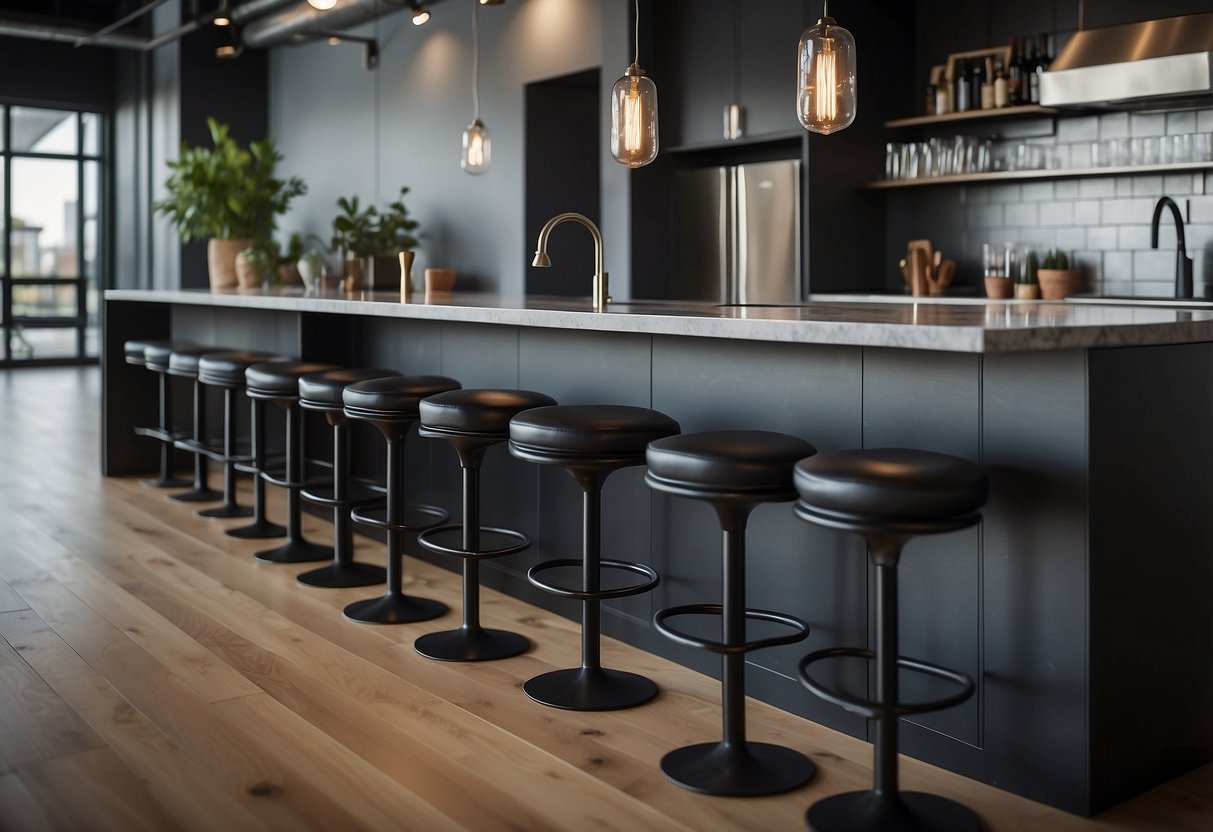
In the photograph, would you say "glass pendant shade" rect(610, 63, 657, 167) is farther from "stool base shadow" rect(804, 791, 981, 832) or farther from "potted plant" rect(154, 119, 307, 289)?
"potted plant" rect(154, 119, 307, 289)

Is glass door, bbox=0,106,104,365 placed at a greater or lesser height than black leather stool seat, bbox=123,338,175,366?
greater

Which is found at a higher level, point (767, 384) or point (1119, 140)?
point (1119, 140)

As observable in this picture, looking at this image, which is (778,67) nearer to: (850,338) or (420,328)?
(420,328)

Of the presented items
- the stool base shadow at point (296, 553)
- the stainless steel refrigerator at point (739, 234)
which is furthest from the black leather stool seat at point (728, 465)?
the stainless steel refrigerator at point (739, 234)

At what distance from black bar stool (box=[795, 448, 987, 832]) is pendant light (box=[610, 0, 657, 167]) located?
4.57 feet

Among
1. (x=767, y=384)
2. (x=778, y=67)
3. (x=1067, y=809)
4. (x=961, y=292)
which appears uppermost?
(x=778, y=67)

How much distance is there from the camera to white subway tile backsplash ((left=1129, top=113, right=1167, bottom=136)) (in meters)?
5.20

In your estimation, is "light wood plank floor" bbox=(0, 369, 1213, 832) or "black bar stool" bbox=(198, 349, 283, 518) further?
"black bar stool" bbox=(198, 349, 283, 518)

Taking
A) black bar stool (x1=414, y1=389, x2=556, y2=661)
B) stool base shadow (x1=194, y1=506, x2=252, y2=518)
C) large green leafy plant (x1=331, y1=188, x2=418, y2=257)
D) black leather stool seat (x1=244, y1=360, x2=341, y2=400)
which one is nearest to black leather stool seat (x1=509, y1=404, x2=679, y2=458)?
black bar stool (x1=414, y1=389, x2=556, y2=661)

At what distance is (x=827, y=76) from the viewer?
2.90 m

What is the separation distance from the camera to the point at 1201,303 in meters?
4.70

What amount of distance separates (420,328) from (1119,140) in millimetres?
3069

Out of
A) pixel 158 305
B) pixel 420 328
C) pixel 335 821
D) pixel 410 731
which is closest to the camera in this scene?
pixel 335 821

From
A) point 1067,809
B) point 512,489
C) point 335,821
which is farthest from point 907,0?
point 335,821
